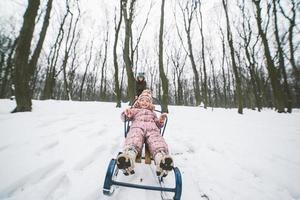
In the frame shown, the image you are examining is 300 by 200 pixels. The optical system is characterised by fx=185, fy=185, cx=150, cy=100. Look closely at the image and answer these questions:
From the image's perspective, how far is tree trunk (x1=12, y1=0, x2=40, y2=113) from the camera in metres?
5.94

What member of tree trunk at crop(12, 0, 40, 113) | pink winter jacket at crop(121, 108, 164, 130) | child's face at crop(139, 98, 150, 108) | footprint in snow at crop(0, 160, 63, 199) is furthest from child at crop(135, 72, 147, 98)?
tree trunk at crop(12, 0, 40, 113)

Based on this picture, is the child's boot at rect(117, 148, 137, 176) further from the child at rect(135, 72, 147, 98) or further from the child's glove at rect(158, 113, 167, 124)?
the child at rect(135, 72, 147, 98)

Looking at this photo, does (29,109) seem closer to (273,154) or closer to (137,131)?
(137,131)

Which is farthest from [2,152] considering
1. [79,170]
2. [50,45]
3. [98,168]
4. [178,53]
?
[178,53]

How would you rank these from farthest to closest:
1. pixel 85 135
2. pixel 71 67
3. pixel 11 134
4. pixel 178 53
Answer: pixel 178 53
pixel 71 67
pixel 85 135
pixel 11 134

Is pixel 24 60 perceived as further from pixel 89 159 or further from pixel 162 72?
pixel 162 72

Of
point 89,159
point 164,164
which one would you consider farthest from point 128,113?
point 164,164

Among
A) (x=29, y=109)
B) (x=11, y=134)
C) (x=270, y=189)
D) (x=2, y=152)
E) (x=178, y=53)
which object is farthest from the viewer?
(x=178, y=53)

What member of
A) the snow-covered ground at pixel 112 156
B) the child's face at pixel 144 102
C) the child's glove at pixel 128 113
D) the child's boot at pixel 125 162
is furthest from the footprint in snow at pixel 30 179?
the child's face at pixel 144 102

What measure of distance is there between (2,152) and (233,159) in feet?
12.5

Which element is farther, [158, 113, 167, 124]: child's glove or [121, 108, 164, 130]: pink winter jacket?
[158, 113, 167, 124]: child's glove

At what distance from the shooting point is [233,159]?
334 centimetres

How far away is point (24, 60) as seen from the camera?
19.8 ft

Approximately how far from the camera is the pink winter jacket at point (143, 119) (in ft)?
9.53
